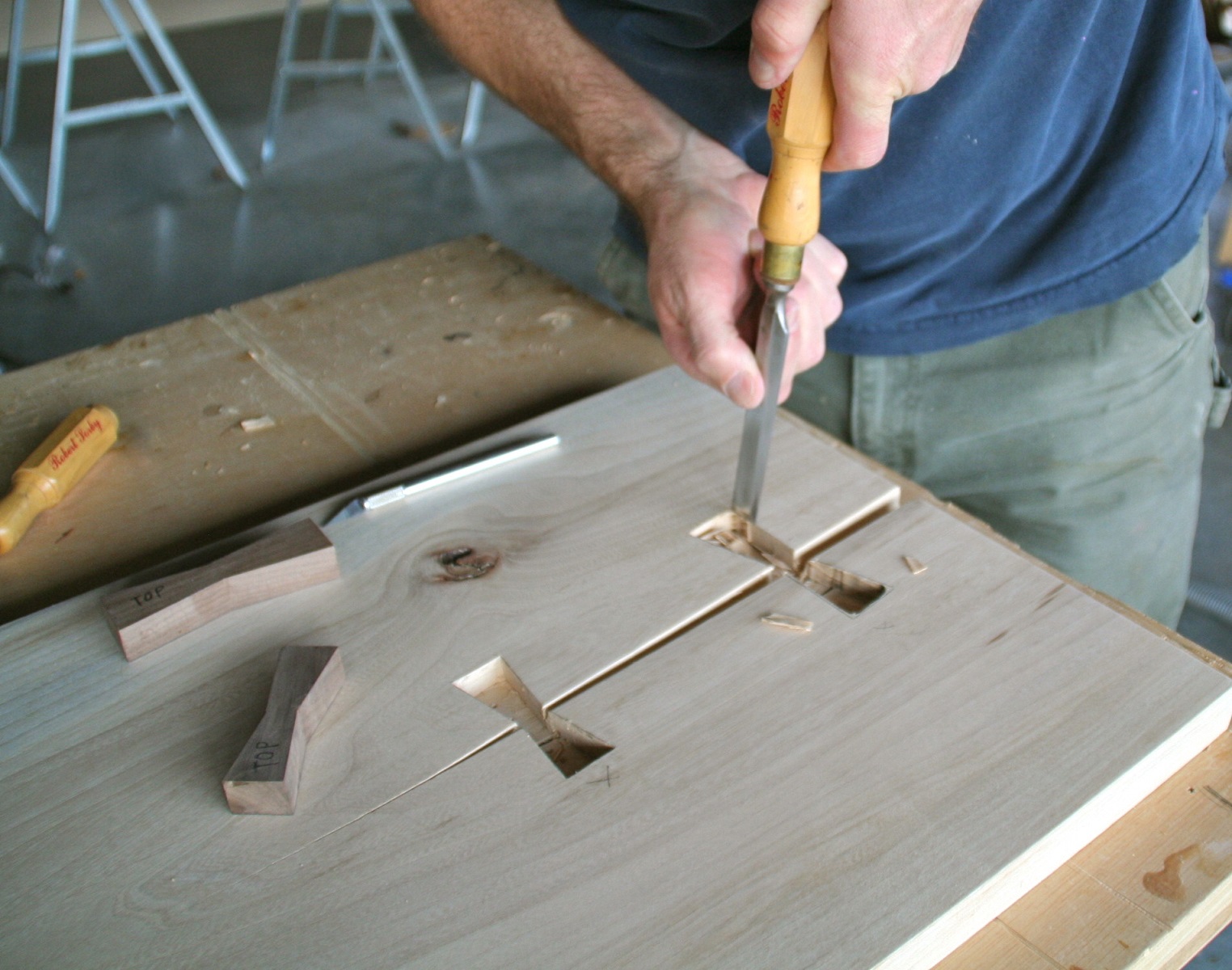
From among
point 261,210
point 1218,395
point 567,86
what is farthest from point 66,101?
point 1218,395

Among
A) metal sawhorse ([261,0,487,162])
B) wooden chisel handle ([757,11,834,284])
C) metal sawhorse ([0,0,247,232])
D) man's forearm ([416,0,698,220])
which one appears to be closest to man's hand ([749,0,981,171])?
wooden chisel handle ([757,11,834,284])

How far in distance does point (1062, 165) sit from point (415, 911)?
105 centimetres

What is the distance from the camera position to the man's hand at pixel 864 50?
0.73m

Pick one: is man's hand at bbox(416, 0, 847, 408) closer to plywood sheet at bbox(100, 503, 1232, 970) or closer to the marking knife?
the marking knife

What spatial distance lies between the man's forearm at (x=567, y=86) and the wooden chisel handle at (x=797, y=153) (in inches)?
14.1

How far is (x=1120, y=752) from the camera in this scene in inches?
28.4

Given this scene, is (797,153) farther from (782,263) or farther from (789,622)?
(789,622)

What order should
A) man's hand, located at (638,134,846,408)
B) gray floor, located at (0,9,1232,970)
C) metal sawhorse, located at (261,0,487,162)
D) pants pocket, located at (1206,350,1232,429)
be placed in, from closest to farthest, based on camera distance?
1. man's hand, located at (638,134,846,408)
2. pants pocket, located at (1206,350,1232,429)
3. gray floor, located at (0,9,1232,970)
4. metal sawhorse, located at (261,0,487,162)

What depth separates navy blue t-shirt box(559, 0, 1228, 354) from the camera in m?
1.07

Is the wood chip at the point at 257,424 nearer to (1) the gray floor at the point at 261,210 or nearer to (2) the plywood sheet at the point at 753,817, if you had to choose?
(2) the plywood sheet at the point at 753,817

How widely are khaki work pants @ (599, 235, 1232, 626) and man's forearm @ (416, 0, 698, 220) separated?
0.18 metres

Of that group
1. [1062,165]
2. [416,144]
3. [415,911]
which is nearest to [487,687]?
[415,911]

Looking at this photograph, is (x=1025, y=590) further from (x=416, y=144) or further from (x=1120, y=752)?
(x=416, y=144)

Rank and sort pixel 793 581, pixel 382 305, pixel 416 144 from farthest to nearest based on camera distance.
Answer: pixel 416 144, pixel 382 305, pixel 793 581
